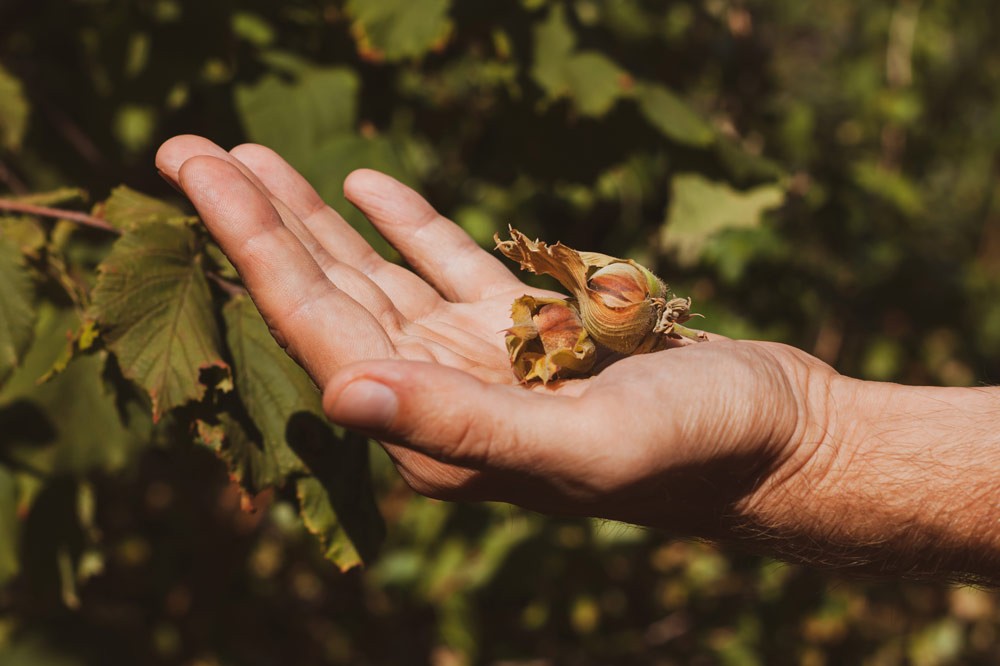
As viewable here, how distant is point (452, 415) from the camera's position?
1.22 meters

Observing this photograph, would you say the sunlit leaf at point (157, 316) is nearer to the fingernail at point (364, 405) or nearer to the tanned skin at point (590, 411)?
the tanned skin at point (590, 411)

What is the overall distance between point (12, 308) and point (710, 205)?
6.10ft

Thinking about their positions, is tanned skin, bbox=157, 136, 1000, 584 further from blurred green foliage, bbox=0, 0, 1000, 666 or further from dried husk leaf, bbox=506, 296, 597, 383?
blurred green foliage, bbox=0, 0, 1000, 666

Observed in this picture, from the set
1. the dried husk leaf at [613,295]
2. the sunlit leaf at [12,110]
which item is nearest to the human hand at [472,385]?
the dried husk leaf at [613,295]

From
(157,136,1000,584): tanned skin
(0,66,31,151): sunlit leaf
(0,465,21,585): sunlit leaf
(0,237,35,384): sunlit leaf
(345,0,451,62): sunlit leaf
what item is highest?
(345,0,451,62): sunlit leaf

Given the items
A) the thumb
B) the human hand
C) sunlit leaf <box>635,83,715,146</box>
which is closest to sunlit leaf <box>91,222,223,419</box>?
the human hand

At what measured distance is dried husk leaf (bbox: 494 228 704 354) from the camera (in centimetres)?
162

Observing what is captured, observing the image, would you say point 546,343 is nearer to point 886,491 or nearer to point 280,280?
point 280,280

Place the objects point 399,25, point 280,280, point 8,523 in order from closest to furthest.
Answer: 1. point 280,280
2. point 8,523
3. point 399,25

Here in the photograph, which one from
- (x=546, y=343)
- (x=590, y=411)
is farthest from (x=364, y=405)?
(x=546, y=343)

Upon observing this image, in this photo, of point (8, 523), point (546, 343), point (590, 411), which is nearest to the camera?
point (590, 411)

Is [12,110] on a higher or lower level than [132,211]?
lower

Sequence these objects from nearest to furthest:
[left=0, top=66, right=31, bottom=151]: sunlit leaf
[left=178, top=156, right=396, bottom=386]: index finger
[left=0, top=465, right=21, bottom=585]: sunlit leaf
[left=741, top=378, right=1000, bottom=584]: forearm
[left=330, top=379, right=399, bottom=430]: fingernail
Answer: [left=330, top=379, right=399, bottom=430]: fingernail, [left=178, top=156, right=396, bottom=386]: index finger, [left=741, top=378, right=1000, bottom=584]: forearm, [left=0, top=465, right=21, bottom=585]: sunlit leaf, [left=0, top=66, right=31, bottom=151]: sunlit leaf

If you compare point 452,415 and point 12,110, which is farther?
point 12,110
